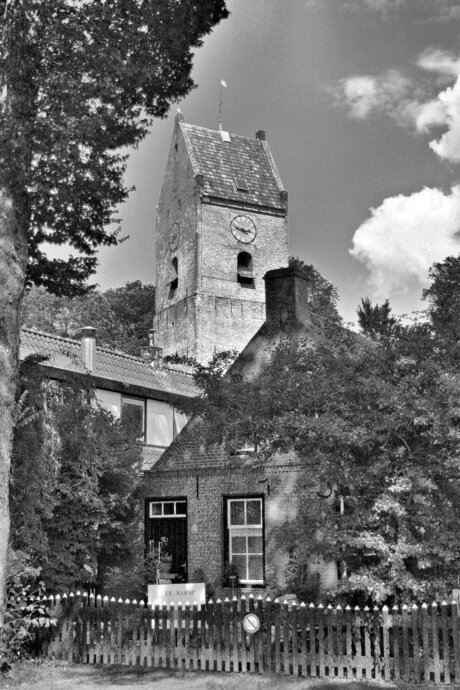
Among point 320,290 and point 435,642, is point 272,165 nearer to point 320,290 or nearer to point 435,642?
point 320,290

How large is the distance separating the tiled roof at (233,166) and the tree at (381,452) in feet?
124

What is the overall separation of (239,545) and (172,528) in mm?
2039

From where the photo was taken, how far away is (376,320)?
11.8 metres

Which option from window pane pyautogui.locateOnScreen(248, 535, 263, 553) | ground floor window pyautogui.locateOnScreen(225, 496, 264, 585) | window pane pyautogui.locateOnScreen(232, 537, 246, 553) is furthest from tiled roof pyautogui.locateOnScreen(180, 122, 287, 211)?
window pane pyautogui.locateOnScreen(248, 535, 263, 553)

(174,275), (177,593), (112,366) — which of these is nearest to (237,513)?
(177,593)

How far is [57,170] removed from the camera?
32.4 ft

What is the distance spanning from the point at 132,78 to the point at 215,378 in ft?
17.0

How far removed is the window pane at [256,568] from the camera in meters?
19.1

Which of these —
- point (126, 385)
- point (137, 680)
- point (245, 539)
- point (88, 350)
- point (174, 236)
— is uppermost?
point (174, 236)

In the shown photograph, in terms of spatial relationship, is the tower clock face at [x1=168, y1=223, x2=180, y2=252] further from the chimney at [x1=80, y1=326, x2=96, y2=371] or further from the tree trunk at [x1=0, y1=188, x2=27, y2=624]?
the tree trunk at [x1=0, y1=188, x2=27, y2=624]

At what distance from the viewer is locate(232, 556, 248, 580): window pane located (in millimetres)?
19312

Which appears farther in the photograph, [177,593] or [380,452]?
[177,593]

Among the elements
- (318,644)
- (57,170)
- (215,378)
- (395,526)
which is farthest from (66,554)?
(57,170)

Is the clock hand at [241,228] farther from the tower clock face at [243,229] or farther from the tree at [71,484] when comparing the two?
the tree at [71,484]
